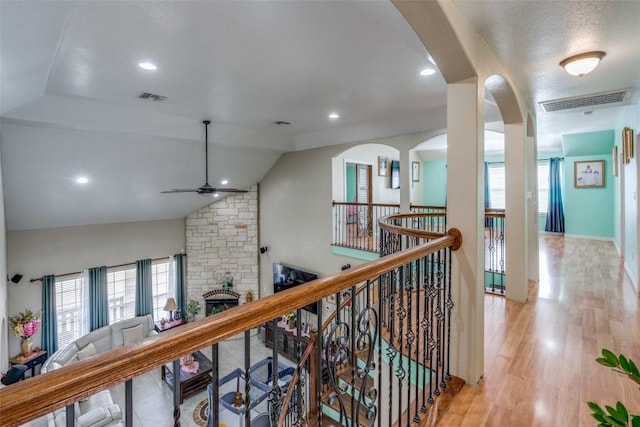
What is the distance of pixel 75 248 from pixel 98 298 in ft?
4.22

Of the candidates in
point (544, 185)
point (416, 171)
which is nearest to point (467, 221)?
point (416, 171)

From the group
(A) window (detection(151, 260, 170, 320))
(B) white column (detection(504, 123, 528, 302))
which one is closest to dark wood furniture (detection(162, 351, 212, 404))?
(A) window (detection(151, 260, 170, 320))

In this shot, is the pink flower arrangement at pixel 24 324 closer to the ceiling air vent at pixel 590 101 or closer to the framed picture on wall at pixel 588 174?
the ceiling air vent at pixel 590 101

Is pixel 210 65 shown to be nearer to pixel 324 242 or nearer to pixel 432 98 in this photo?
pixel 432 98

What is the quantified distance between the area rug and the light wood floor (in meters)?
4.97

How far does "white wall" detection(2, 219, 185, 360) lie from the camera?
6.75 meters

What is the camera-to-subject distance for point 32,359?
21.3 feet

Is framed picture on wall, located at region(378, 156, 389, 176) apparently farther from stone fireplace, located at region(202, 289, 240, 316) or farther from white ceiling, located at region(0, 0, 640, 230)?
stone fireplace, located at region(202, 289, 240, 316)

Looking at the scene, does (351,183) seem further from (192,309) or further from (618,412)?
(618,412)

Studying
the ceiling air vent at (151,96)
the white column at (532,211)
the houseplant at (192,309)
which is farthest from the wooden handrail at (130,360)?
the houseplant at (192,309)

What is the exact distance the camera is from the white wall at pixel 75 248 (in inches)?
266

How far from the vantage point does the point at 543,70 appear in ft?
10.1

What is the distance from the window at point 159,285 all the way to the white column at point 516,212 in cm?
828

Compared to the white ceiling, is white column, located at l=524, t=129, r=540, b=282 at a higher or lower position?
lower
